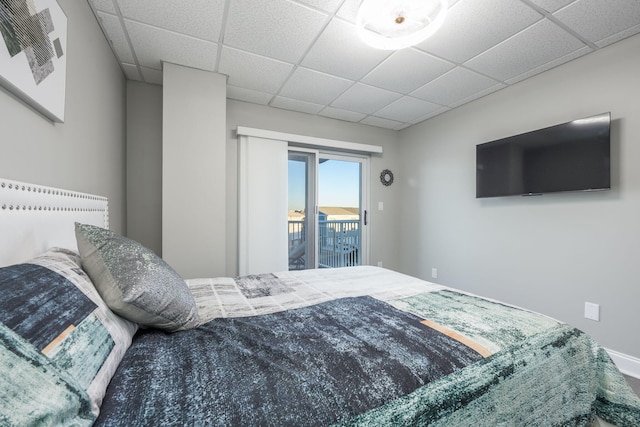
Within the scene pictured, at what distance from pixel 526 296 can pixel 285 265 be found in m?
2.60

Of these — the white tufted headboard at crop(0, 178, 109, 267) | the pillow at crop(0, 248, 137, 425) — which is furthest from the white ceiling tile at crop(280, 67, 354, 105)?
the pillow at crop(0, 248, 137, 425)

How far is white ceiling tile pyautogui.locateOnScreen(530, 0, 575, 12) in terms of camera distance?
64.2 inches

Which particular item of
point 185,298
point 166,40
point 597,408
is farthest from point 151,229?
point 597,408

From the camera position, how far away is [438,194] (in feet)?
11.4

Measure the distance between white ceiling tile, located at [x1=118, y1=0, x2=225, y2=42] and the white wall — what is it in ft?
1.77

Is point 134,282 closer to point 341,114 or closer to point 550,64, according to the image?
point 341,114

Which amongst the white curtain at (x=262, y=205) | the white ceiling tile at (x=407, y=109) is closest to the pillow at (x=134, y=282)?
the white curtain at (x=262, y=205)

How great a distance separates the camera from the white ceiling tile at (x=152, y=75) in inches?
96.7

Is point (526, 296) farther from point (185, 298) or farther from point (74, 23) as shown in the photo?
point (74, 23)

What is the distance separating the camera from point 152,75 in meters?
2.54

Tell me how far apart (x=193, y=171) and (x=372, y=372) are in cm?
235

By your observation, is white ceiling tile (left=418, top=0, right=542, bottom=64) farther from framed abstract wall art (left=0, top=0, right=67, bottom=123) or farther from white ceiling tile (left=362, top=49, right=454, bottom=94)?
framed abstract wall art (left=0, top=0, right=67, bottom=123)

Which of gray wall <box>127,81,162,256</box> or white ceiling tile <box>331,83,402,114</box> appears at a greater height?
white ceiling tile <box>331,83,402,114</box>

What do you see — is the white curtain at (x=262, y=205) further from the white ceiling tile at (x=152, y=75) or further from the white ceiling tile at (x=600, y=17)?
the white ceiling tile at (x=600, y=17)
